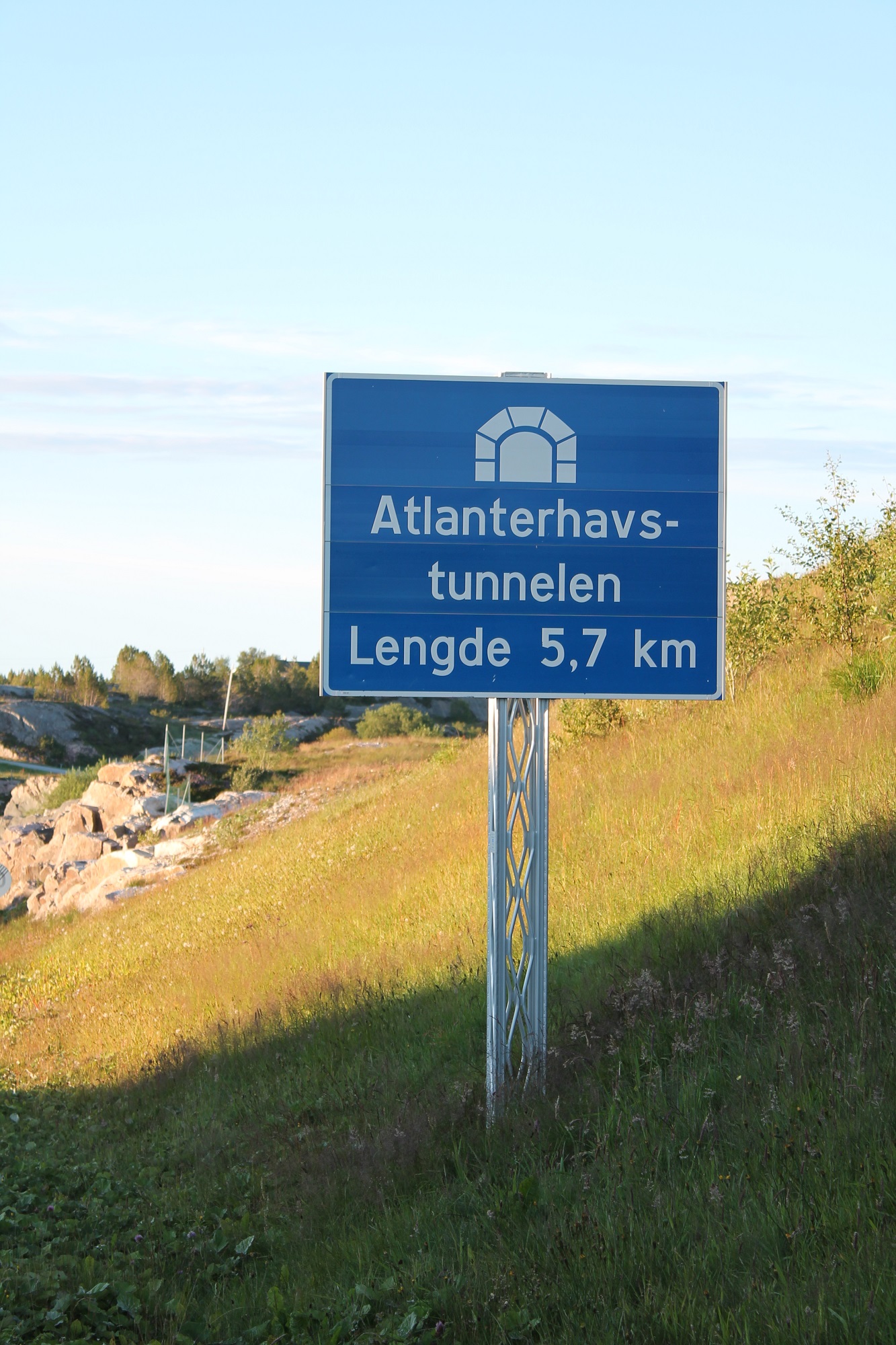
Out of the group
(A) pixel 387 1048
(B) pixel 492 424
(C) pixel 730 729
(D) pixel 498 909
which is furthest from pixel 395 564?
(C) pixel 730 729

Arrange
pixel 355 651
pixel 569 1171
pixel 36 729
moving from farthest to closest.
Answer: pixel 36 729 < pixel 355 651 < pixel 569 1171

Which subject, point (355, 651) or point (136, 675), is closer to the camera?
point (355, 651)

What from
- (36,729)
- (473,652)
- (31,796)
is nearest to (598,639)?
(473,652)

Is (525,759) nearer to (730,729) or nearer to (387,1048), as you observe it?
(387,1048)

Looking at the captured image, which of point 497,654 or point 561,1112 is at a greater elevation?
point 497,654

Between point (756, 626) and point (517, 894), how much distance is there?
30.6ft

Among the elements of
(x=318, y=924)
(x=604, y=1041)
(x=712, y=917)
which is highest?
(x=712, y=917)

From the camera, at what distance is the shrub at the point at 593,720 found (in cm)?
1589

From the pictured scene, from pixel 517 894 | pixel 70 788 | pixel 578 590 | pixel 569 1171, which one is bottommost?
pixel 70 788

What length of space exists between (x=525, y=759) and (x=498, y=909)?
0.80 m

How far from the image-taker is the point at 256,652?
11319 centimetres

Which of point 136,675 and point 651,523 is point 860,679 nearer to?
point 651,523

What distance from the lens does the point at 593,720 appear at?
629 inches

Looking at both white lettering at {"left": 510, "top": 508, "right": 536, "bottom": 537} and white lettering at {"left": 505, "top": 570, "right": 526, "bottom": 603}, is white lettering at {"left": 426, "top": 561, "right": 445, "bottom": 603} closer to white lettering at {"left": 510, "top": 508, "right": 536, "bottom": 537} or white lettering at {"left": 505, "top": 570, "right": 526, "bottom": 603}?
white lettering at {"left": 505, "top": 570, "right": 526, "bottom": 603}
